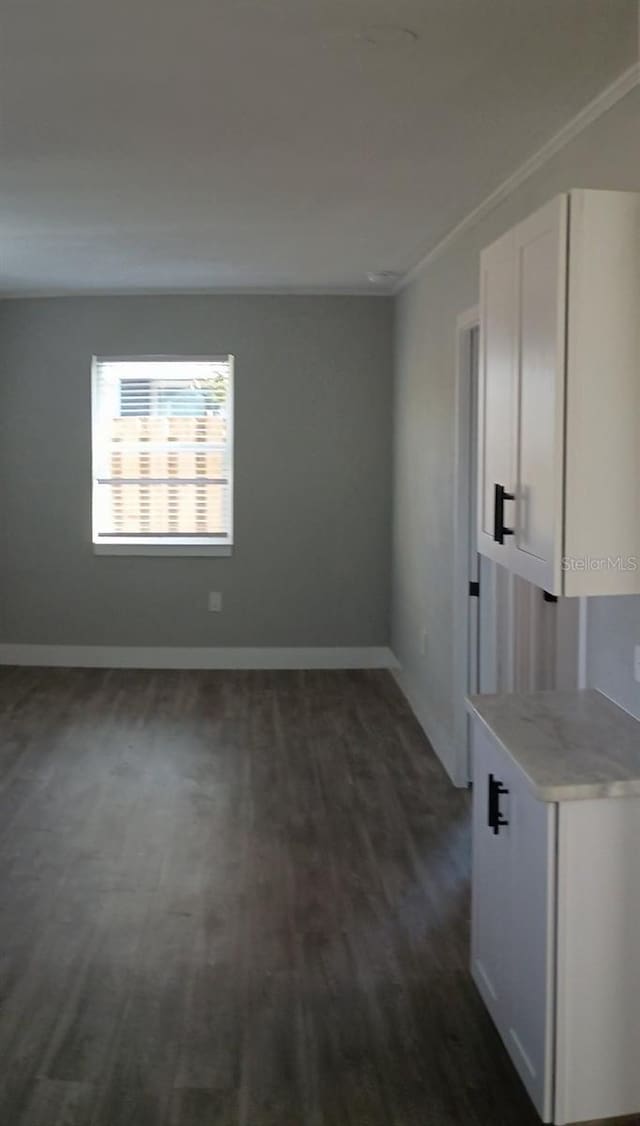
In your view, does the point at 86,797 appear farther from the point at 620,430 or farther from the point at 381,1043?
the point at 620,430

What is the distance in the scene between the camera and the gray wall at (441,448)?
2.71 metres

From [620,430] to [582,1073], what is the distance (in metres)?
1.41

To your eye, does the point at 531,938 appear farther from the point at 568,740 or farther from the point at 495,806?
the point at 568,740

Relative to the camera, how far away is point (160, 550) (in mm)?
6938

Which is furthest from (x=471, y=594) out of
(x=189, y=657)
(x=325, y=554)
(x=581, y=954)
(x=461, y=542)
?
(x=189, y=657)

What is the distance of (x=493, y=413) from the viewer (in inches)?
111

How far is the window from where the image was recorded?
272 inches

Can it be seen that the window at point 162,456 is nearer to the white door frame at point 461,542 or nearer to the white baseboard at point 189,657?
the white baseboard at point 189,657

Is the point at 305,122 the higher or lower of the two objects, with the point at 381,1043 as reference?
higher

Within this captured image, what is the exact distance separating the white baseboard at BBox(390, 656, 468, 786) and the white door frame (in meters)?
0.06

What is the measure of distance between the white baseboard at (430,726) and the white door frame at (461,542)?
56 mm

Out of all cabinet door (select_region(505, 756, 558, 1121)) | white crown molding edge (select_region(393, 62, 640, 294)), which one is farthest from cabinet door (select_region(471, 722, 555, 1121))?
white crown molding edge (select_region(393, 62, 640, 294))

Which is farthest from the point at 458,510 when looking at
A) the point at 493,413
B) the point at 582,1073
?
the point at 582,1073

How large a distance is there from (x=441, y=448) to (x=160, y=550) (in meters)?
2.52
